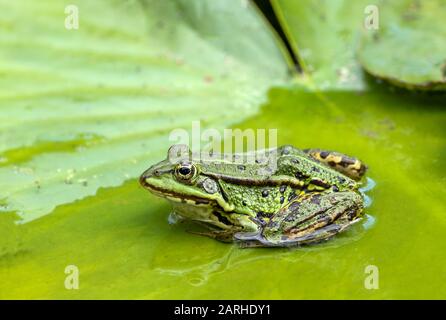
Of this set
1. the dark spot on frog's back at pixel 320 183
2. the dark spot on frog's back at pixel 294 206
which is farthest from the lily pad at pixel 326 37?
the dark spot on frog's back at pixel 294 206

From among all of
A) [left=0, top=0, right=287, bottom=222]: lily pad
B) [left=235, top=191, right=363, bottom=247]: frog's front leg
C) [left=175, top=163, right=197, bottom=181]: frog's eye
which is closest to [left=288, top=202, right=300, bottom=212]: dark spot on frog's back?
[left=235, top=191, right=363, bottom=247]: frog's front leg

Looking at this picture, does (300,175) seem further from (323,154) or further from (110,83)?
(110,83)

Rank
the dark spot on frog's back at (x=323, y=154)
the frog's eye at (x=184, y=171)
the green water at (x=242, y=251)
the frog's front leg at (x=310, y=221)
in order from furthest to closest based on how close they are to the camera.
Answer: the dark spot on frog's back at (x=323, y=154) → the frog's eye at (x=184, y=171) → the frog's front leg at (x=310, y=221) → the green water at (x=242, y=251)

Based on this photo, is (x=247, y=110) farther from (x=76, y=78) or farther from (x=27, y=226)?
(x=27, y=226)

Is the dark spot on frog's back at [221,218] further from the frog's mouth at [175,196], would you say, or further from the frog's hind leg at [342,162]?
the frog's hind leg at [342,162]
